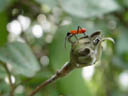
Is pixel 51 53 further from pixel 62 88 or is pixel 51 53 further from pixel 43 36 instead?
pixel 43 36

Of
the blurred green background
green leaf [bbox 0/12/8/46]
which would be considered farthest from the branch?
green leaf [bbox 0/12/8/46]

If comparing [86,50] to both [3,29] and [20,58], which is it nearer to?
[20,58]

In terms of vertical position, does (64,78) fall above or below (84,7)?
below

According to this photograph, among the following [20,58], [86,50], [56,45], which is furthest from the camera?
[56,45]

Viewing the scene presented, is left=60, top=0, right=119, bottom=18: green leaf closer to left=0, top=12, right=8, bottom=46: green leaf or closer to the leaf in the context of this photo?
the leaf

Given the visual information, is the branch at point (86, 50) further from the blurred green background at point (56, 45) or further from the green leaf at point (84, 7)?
the green leaf at point (84, 7)

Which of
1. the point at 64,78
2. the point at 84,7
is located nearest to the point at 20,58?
the point at 64,78

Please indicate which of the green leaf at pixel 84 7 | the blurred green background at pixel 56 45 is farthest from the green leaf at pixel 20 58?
the green leaf at pixel 84 7
